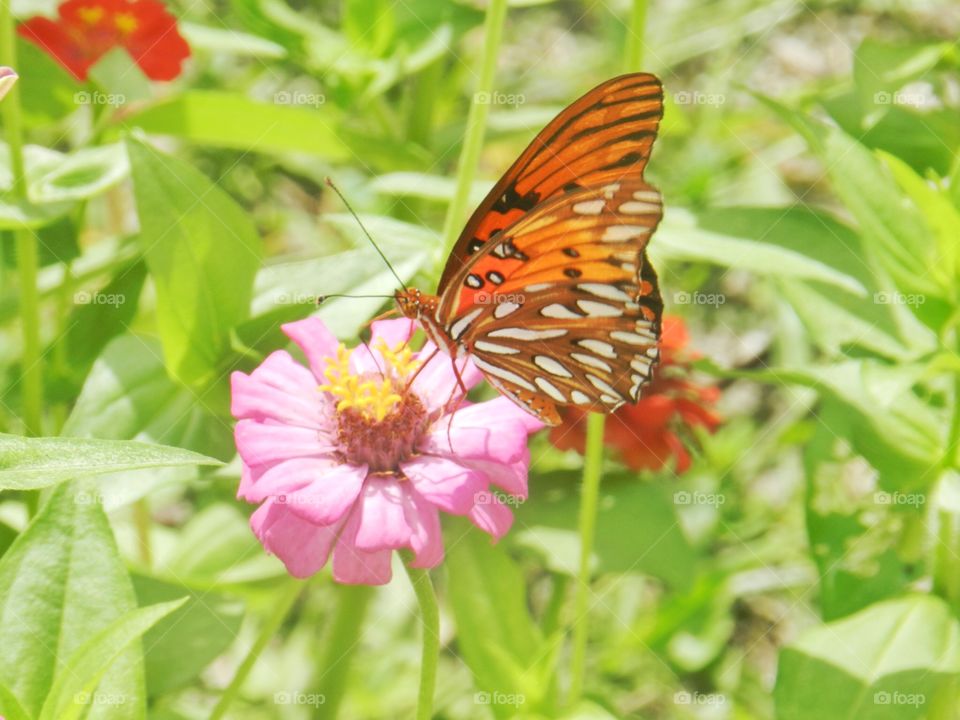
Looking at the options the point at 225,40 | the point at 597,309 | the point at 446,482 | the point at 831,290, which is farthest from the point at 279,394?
the point at 225,40

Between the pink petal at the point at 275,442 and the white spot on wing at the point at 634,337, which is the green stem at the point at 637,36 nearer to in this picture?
the white spot on wing at the point at 634,337

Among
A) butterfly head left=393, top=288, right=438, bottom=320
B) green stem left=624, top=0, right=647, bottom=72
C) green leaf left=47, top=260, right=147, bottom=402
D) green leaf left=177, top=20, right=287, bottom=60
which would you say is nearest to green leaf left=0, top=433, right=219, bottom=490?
butterfly head left=393, top=288, right=438, bottom=320

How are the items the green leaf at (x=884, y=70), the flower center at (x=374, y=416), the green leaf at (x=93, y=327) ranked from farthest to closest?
the green leaf at (x=884, y=70)
the green leaf at (x=93, y=327)
the flower center at (x=374, y=416)

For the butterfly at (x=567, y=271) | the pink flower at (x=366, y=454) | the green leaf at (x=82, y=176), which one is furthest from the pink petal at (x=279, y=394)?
the green leaf at (x=82, y=176)

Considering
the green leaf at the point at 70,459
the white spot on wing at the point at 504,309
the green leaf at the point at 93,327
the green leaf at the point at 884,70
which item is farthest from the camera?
the green leaf at the point at 884,70

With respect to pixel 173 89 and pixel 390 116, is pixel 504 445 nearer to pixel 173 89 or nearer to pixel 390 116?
pixel 390 116
